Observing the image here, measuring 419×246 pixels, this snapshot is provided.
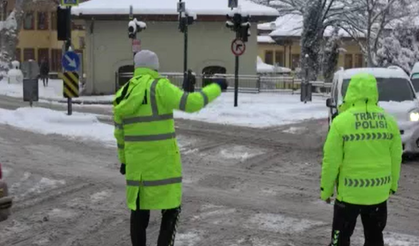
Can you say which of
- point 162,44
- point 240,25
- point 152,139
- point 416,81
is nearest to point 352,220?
point 152,139

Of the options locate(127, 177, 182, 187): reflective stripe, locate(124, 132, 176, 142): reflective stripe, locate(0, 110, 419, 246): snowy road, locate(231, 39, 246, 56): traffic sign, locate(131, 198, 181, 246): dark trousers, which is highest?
locate(231, 39, 246, 56): traffic sign

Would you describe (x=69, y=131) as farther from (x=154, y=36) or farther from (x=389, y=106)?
(x=154, y=36)

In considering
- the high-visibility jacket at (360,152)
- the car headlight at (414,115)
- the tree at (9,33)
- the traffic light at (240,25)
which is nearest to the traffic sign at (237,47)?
the traffic light at (240,25)

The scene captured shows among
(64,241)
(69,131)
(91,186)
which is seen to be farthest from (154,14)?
(64,241)

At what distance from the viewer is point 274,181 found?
10117 mm

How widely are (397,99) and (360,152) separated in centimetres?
854

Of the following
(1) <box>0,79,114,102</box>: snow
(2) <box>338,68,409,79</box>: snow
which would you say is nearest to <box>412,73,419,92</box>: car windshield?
(2) <box>338,68,409,79</box>: snow

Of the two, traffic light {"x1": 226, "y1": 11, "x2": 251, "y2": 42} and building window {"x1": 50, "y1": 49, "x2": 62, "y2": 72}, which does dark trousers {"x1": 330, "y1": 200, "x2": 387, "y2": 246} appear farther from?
building window {"x1": 50, "y1": 49, "x2": 62, "y2": 72}

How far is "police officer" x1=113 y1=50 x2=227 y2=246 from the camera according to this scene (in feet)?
16.0

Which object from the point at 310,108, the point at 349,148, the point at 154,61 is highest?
the point at 154,61

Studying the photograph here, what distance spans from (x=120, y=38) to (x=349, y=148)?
2968 cm

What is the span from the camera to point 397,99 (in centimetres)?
1281

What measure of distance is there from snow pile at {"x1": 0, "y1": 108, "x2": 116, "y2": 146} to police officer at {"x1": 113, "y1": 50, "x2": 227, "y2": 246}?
9750 millimetres

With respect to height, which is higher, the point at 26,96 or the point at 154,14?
the point at 154,14
